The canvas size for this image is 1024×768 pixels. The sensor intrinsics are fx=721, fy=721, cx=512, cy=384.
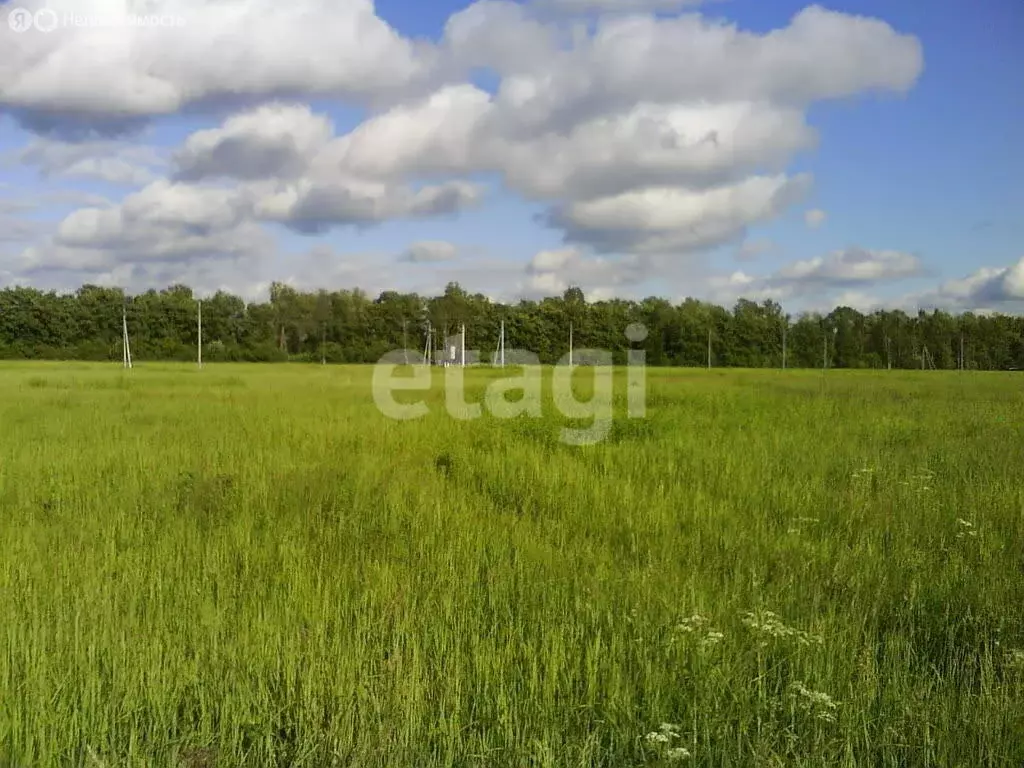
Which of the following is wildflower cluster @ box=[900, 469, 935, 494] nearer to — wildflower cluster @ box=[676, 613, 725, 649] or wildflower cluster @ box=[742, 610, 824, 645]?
wildflower cluster @ box=[742, 610, 824, 645]

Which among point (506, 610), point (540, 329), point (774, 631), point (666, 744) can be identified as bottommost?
point (666, 744)

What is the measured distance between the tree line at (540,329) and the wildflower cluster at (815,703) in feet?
228

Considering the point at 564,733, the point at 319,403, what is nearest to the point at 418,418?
the point at 319,403

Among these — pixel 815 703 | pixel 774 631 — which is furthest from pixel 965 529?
pixel 815 703

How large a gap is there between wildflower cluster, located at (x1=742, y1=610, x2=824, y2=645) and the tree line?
68.7 m

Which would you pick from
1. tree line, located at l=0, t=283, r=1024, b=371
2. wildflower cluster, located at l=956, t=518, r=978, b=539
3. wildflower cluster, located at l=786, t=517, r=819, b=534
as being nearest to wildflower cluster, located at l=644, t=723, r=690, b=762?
wildflower cluster, located at l=786, t=517, r=819, b=534

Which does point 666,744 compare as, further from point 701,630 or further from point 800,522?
point 800,522

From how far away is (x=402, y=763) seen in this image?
114 inches

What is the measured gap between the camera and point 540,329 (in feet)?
257

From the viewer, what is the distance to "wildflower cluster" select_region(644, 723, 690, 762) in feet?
8.87

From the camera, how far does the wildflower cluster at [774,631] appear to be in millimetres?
3639

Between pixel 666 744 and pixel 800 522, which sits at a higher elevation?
pixel 800 522

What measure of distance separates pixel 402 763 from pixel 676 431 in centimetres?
946

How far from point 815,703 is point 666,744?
81cm
